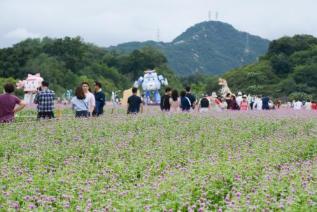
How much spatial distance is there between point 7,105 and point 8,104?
2.8 inches

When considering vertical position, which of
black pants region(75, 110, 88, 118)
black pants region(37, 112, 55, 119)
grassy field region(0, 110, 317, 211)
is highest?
black pants region(75, 110, 88, 118)

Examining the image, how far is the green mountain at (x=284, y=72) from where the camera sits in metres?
73.0

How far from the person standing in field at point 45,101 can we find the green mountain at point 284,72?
50.9 meters

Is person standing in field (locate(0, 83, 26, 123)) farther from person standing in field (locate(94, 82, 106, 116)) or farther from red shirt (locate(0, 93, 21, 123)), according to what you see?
person standing in field (locate(94, 82, 106, 116))

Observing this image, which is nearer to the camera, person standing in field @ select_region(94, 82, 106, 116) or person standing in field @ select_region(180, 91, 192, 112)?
person standing in field @ select_region(94, 82, 106, 116)

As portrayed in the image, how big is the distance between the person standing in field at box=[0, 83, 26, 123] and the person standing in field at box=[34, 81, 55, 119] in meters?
0.86

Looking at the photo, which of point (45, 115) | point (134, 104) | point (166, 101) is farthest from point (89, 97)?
point (166, 101)

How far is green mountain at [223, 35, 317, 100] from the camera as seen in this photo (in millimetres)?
73000

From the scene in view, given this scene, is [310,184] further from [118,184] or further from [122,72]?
[122,72]

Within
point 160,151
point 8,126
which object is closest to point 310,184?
point 160,151

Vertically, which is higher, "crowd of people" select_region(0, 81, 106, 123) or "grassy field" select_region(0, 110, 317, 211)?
"crowd of people" select_region(0, 81, 106, 123)

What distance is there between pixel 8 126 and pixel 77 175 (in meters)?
6.51

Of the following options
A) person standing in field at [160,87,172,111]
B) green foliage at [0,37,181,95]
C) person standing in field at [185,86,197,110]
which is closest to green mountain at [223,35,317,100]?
green foliage at [0,37,181,95]

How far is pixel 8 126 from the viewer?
13953mm
